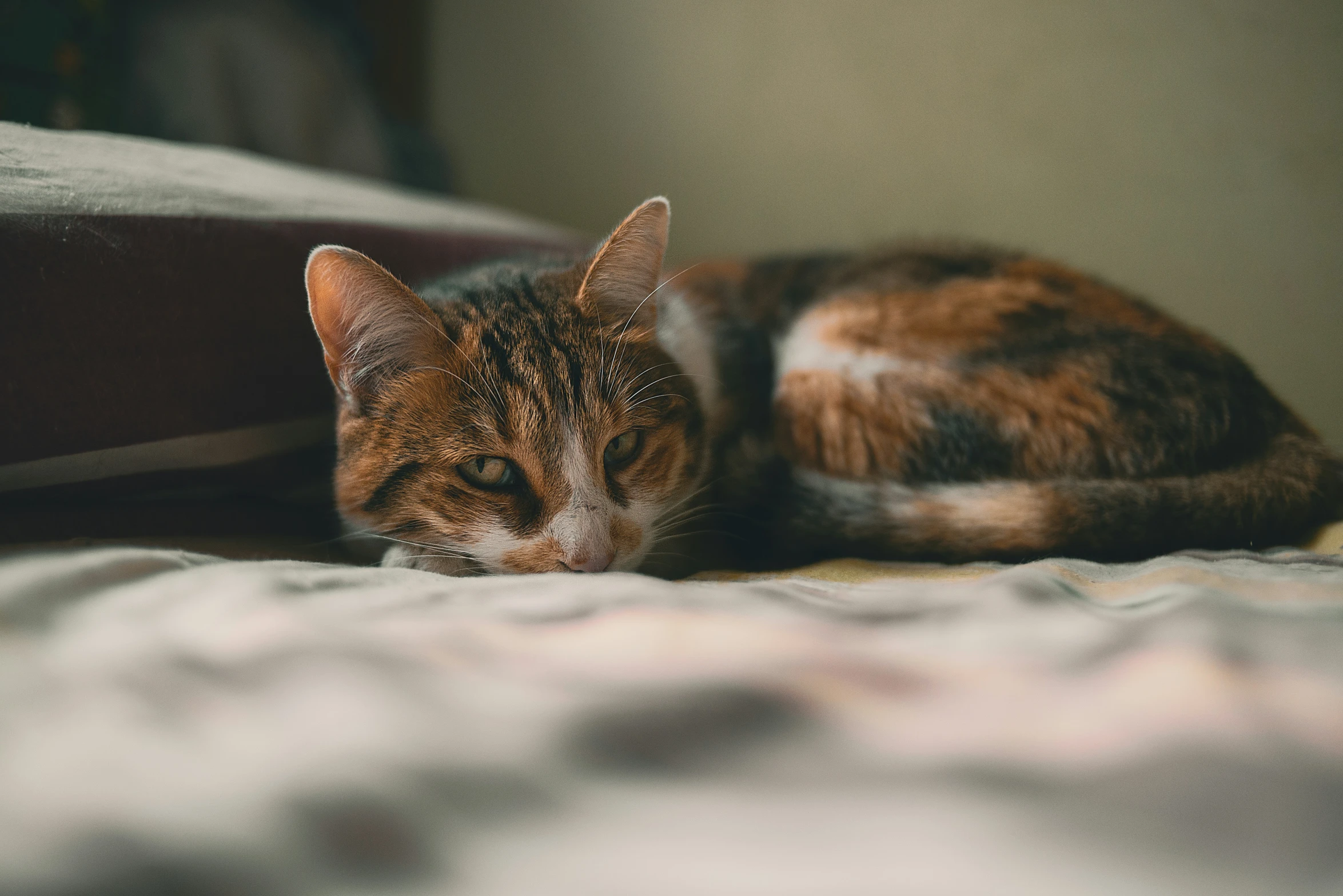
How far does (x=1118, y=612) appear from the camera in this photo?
545 millimetres

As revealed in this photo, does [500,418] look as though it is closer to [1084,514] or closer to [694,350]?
[694,350]

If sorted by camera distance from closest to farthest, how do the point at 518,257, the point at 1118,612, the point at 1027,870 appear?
the point at 1027,870 → the point at 1118,612 → the point at 518,257

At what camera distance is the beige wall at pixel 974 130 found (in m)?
1.72

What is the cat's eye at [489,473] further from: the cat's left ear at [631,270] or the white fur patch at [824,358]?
the white fur patch at [824,358]

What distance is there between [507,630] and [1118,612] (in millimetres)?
458

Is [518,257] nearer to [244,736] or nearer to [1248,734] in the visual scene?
[244,736]

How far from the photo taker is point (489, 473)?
935 millimetres

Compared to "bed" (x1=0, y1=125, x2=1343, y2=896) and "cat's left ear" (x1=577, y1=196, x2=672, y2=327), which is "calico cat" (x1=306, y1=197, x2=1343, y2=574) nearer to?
"cat's left ear" (x1=577, y1=196, x2=672, y2=327)

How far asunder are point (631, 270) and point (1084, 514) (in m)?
0.70

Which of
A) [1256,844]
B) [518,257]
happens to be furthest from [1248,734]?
[518,257]

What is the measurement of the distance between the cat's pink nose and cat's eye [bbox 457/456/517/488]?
146 mm

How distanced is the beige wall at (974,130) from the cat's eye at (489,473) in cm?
152

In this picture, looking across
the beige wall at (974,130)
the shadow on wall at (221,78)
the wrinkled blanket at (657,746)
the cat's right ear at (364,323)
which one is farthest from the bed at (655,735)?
the shadow on wall at (221,78)

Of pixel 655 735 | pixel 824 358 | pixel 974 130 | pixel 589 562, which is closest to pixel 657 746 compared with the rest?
pixel 655 735
